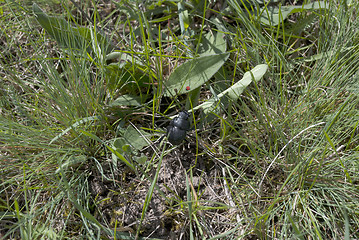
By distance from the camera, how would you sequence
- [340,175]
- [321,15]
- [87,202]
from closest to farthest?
[340,175] < [87,202] < [321,15]

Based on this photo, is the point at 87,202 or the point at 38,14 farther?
the point at 38,14

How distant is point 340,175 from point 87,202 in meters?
1.21

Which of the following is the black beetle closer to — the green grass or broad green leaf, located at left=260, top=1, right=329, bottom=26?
the green grass

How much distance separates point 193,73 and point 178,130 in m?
0.36

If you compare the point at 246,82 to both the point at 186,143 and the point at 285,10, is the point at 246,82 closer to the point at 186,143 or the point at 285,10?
the point at 186,143

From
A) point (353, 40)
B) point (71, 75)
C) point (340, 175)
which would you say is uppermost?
point (353, 40)

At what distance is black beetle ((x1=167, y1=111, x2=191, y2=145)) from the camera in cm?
169

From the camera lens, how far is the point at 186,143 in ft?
6.05

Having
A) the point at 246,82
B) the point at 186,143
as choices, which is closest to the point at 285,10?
the point at 246,82

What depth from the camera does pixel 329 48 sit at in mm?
1894

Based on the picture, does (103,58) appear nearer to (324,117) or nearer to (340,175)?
(324,117)

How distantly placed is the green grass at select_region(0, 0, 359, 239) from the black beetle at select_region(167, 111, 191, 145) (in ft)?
0.19

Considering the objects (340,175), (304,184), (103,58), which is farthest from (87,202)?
(340,175)

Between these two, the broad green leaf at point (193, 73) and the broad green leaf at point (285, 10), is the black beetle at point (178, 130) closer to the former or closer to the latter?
the broad green leaf at point (193, 73)
